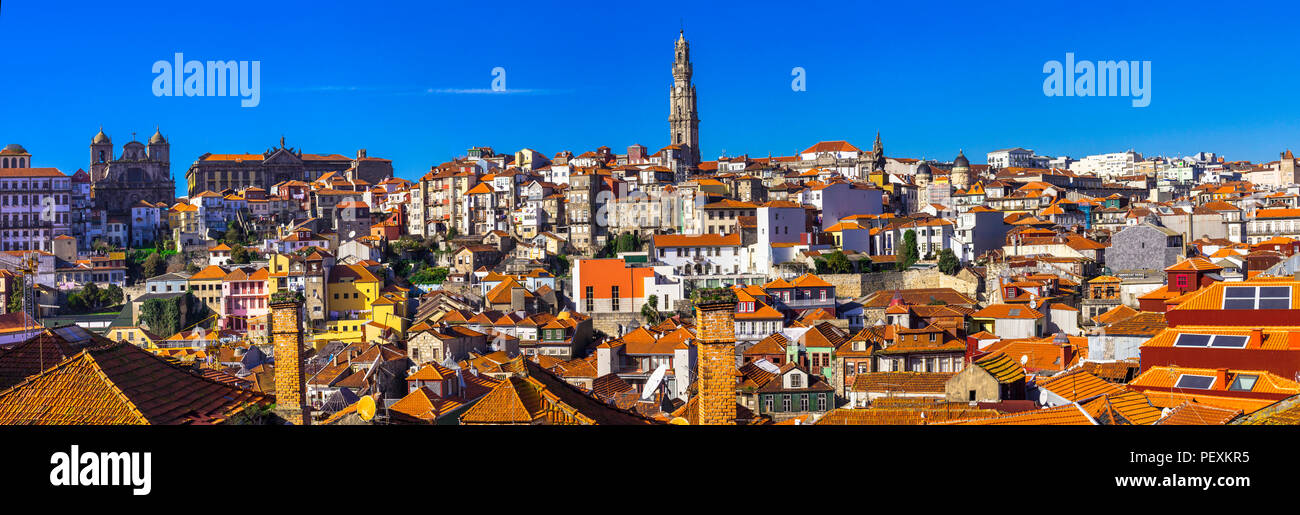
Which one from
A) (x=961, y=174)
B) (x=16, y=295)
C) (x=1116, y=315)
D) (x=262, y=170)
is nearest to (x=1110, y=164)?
(x=961, y=174)

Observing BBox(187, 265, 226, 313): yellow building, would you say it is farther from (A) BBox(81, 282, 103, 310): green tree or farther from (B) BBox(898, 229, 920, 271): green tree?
(B) BBox(898, 229, 920, 271): green tree

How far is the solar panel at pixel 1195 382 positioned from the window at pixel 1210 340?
2.07 ft

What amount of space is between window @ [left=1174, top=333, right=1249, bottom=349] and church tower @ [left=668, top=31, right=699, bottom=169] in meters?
34.1

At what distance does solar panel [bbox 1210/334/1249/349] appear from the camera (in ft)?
27.3

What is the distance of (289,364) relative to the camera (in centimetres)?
614

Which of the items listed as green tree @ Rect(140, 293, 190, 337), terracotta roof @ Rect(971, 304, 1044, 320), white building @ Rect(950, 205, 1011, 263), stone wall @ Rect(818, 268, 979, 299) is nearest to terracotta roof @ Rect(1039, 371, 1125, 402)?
terracotta roof @ Rect(971, 304, 1044, 320)

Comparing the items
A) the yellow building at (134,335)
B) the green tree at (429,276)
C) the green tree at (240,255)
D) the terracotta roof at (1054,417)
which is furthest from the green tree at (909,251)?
the terracotta roof at (1054,417)

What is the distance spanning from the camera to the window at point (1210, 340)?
8.39 m

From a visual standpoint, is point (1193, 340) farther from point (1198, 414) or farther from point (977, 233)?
point (977, 233)

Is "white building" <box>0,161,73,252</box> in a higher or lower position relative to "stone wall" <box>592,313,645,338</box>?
higher

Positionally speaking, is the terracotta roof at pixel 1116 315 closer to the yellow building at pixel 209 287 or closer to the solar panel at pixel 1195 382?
the solar panel at pixel 1195 382

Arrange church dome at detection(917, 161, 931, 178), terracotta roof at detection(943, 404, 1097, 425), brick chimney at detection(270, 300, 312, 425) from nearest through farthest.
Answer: terracotta roof at detection(943, 404, 1097, 425) → brick chimney at detection(270, 300, 312, 425) → church dome at detection(917, 161, 931, 178)
